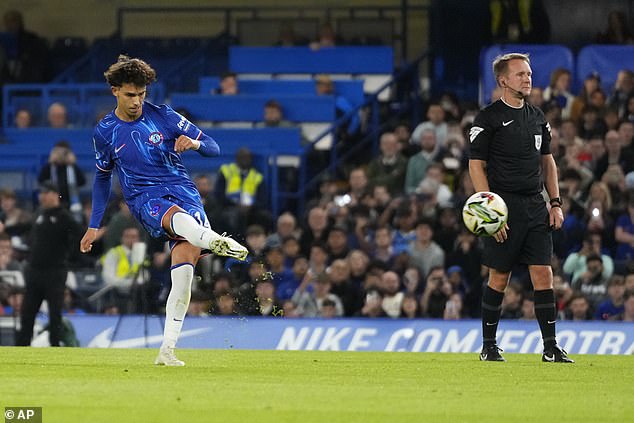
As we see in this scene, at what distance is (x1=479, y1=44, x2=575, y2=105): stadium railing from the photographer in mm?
23031

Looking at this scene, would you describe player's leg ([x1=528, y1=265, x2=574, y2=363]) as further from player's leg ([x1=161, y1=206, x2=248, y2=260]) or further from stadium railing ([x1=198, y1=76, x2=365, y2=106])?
stadium railing ([x1=198, y1=76, x2=365, y2=106])

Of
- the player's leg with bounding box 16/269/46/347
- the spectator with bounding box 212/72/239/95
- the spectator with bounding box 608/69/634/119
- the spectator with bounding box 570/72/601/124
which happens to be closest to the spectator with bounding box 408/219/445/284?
the spectator with bounding box 570/72/601/124

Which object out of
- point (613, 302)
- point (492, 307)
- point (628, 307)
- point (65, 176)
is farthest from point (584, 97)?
point (492, 307)

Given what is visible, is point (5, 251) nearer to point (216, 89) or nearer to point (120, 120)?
point (216, 89)

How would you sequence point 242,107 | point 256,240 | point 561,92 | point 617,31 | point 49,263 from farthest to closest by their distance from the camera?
1. point 242,107
2. point 617,31
3. point 561,92
4. point 256,240
5. point 49,263

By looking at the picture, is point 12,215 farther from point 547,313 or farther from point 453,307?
point 547,313

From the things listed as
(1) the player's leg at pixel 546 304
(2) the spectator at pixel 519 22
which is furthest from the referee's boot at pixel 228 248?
(2) the spectator at pixel 519 22

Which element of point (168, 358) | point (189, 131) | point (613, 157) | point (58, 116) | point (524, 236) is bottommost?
point (168, 358)

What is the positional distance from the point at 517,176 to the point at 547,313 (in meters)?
1.10

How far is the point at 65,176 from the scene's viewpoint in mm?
21266

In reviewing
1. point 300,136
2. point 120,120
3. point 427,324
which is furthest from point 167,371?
point 300,136

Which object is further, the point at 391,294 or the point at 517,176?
the point at 391,294

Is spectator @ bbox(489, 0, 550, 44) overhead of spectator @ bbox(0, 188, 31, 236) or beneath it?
overhead

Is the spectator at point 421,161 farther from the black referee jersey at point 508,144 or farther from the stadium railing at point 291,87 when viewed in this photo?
the black referee jersey at point 508,144
